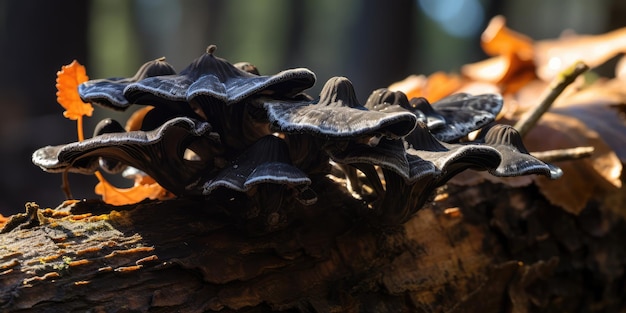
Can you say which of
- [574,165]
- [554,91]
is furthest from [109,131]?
[574,165]

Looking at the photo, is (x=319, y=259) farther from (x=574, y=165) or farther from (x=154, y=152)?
(x=574, y=165)

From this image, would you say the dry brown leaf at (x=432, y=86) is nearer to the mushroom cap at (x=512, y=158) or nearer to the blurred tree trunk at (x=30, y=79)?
the mushroom cap at (x=512, y=158)

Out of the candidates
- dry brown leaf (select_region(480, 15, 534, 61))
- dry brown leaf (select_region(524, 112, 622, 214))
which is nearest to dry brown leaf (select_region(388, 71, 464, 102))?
dry brown leaf (select_region(480, 15, 534, 61))

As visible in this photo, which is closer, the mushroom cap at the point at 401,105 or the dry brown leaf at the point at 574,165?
the mushroom cap at the point at 401,105

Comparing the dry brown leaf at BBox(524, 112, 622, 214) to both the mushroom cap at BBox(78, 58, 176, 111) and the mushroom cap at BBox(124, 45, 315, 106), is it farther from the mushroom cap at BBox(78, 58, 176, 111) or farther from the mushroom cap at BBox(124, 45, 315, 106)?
the mushroom cap at BBox(78, 58, 176, 111)

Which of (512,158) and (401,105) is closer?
(512,158)

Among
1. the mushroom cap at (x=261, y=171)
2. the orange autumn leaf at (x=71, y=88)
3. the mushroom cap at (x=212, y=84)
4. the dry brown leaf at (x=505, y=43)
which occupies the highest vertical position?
the mushroom cap at (x=212, y=84)

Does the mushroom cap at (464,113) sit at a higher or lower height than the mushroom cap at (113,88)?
lower

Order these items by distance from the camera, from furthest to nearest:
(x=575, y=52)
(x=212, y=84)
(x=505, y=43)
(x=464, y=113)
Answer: (x=575, y=52)
(x=505, y=43)
(x=464, y=113)
(x=212, y=84)

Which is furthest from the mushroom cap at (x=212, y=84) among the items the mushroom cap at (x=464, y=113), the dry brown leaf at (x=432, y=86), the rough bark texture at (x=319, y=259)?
the dry brown leaf at (x=432, y=86)
